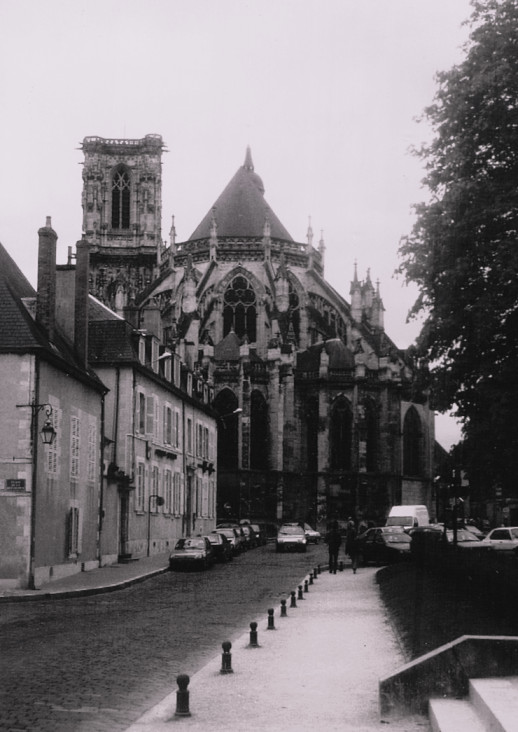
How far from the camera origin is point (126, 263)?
7938 centimetres

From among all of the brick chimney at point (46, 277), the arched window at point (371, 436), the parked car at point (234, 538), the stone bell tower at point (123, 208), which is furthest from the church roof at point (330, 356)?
the brick chimney at point (46, 277)

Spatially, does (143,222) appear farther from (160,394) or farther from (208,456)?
(160,394)

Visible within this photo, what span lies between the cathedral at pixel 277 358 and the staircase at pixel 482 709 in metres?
51.8

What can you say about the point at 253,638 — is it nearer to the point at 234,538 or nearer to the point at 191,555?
the point at 191,555

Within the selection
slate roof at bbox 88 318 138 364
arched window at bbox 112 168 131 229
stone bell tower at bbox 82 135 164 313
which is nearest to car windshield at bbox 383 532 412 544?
slate roof at bbox 88 318 138 364

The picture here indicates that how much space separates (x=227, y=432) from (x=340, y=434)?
7571 mm

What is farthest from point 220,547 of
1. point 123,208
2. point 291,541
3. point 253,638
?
point 123,208

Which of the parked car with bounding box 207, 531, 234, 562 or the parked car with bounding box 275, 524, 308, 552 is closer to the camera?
the parked car with bounding box 207, 531, 234, 562

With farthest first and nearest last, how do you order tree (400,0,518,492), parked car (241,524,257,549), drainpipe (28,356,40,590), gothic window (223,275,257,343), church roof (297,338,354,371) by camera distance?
gothic window (223,275,257,343) < church roof (297,338,354,371) < parked car (241,524,257,549) < drainpipe (28,356,40,590) < tree (400,0,518,492)

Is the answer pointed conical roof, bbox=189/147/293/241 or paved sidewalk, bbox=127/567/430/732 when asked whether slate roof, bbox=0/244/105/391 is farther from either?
pointed conical roof, bbox=189/147/293/241

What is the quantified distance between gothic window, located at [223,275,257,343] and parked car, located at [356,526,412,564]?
37.9 metres

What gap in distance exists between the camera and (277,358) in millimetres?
66875

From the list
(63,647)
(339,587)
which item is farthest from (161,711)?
(339,587)

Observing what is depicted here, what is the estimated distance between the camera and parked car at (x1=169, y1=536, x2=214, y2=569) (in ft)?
100
